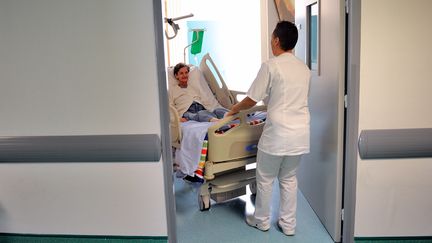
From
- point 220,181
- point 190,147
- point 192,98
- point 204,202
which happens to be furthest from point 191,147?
point 192,98

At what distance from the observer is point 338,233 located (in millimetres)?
2262

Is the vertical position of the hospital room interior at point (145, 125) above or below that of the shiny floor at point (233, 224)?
above

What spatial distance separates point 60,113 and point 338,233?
1909 mm

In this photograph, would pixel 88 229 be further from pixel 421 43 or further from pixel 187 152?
pixel 421 43

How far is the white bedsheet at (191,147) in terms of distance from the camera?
254cm

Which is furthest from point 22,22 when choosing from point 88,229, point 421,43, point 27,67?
point 421,43

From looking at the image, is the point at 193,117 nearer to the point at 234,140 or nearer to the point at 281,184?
the point at 234,140

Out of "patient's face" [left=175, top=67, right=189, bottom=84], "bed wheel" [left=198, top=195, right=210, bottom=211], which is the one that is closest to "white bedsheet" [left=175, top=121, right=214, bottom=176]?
"bed wheel" [left=198, top=195, right=210, bottom=211]

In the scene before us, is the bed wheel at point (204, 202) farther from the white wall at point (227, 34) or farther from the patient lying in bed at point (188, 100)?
the white wall at point (227, 34)

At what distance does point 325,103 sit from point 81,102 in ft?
5.15

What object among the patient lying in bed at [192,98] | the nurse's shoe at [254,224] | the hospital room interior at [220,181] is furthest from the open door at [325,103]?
the patient lying in bed at [192,98]

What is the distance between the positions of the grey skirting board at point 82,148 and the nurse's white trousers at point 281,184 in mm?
737

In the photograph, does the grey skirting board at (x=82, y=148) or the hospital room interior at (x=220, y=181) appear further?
the hospital room interior at (x=220, y=181)

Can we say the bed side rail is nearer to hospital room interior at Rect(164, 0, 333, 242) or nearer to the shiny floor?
hospital room interior at Rect(164, 0, 333, 242)
